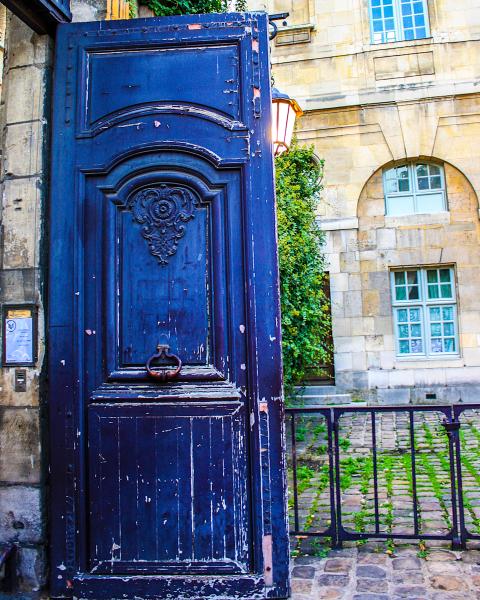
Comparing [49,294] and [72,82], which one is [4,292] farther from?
[72,82]

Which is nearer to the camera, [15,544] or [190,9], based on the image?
[15,544]

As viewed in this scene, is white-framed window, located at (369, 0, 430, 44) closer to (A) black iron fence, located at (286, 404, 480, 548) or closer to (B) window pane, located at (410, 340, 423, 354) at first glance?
(B) window pane, located at (410, 340, 423, 354)

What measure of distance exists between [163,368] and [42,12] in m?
2.42

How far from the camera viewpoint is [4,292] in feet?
10.9

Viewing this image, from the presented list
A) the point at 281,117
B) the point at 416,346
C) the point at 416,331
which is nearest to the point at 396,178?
the point at 416,331

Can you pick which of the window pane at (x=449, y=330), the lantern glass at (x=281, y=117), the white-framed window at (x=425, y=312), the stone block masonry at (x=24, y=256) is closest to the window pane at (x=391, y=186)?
the white-framed window at (x=425, y=312)

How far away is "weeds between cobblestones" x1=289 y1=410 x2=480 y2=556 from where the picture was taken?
458cm

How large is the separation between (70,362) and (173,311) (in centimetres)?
71

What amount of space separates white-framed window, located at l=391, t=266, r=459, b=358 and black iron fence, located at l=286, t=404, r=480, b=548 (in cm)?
289

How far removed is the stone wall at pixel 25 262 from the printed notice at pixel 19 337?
2.6 inches

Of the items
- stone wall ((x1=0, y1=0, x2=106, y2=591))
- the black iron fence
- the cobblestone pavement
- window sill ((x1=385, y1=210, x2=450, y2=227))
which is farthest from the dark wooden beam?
window sill ((x1=385, y1=210, x2=450, y2=227))

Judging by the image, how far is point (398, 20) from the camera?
488 inches

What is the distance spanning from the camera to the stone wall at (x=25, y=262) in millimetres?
3172

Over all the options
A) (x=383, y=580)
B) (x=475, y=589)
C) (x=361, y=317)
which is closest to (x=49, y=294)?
(x=383, y=580)
